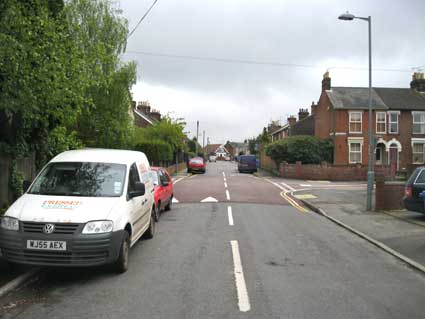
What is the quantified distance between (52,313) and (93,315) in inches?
19.4

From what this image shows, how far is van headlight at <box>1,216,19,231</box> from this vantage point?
20.3 feet

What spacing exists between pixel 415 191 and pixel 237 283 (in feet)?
28.6

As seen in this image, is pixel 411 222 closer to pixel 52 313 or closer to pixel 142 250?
pixel 142 250

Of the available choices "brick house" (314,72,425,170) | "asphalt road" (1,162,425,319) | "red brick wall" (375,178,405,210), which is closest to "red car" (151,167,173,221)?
"asphalt road" (1,162,425,319)

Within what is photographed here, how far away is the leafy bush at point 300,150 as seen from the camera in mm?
38188

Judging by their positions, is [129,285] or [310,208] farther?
[310,208]

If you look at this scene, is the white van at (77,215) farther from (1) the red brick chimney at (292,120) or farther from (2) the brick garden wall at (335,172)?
(1) the red brick chimney at (292,120)

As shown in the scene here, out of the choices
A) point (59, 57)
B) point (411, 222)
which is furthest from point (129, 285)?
point (411, 222)

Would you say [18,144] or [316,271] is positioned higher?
[18,144]

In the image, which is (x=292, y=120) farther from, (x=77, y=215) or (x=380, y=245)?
(x=77, y=215)

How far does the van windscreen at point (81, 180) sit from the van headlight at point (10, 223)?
871 millimetres

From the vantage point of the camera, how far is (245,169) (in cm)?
4719

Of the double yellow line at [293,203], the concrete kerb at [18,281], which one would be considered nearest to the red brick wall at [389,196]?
the double yellow line at [293,203]

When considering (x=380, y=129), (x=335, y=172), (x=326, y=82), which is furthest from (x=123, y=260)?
(x=326, y=82)
